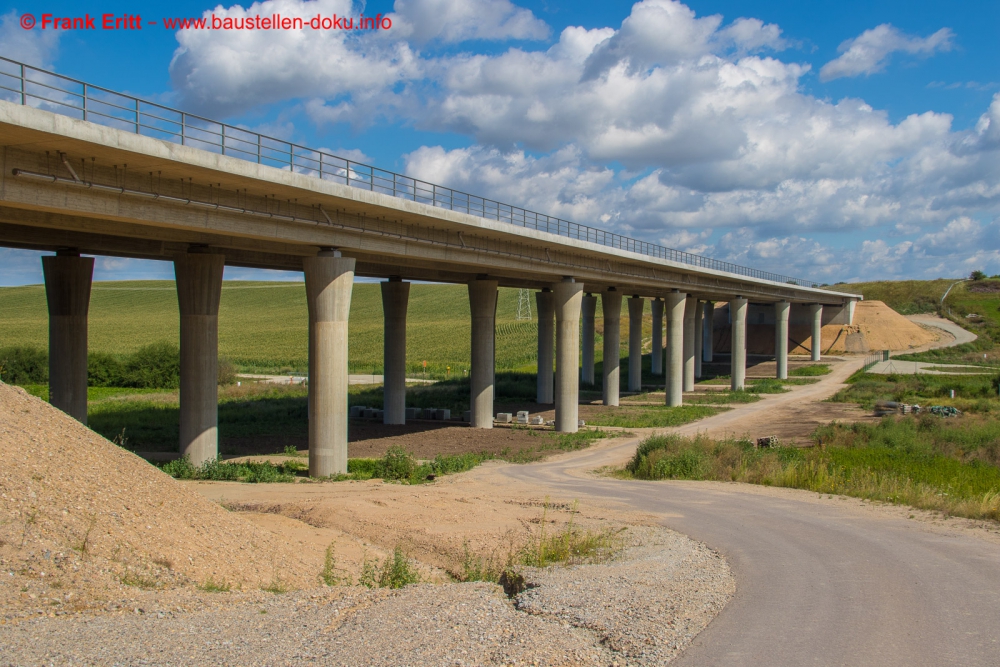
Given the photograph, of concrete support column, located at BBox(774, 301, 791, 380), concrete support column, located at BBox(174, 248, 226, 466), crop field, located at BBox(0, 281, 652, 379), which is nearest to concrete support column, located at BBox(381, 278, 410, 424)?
concrete support column, located at BBox(174, 248, 226, 466)

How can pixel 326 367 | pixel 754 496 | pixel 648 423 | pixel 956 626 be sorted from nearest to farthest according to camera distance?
pixel 956 626
pixel 754 496
pixel 326 367
pixel 648 423

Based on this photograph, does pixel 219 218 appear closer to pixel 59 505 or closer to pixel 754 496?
pixel 59 505

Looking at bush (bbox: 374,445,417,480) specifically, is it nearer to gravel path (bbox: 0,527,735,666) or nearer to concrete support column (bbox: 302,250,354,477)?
concrete support column (bbox: 302,250,354,477)

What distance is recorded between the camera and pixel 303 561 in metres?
12.5

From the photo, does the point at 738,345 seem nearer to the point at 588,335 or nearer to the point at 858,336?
the point at 588,335

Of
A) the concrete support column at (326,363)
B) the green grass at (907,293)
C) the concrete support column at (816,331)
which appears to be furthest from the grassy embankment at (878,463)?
the green grass at (907,293)

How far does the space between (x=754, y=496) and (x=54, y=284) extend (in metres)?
25.3

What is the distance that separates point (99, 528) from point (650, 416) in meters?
36.3

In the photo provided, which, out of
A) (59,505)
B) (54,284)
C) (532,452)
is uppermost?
(54,284)

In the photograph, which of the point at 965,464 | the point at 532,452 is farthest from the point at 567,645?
the point at 532,452

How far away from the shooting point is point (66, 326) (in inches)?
1126

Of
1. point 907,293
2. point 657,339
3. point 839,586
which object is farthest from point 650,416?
point 907,293

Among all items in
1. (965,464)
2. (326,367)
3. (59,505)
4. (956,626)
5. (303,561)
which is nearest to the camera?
(956,626)

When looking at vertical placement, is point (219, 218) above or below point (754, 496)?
above
